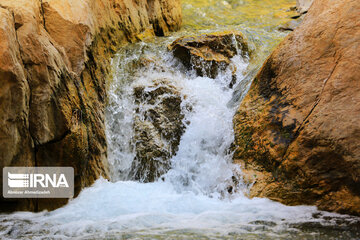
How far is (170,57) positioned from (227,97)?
65.3 inches

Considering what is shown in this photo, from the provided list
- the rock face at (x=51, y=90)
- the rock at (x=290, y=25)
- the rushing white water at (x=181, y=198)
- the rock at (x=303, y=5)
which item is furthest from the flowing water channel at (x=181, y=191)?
the rock at (x=303, y=5)

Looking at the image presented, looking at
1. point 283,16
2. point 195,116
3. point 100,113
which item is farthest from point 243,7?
point 100,113

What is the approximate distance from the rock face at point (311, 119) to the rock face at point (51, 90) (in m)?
2.40

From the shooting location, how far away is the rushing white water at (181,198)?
341cm

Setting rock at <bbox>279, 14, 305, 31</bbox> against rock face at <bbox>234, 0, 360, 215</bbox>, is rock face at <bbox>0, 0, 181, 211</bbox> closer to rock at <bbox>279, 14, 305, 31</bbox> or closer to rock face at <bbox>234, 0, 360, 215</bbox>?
rock face at <bbox>234, 0, 360, 215</bbox>

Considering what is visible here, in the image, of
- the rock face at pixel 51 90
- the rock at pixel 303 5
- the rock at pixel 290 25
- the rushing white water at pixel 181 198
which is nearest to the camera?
the rushing white water at pixel 181 198

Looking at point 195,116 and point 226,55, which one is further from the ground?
point 226,55

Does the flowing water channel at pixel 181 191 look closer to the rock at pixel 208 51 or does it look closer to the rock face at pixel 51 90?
the rock at pixel 208 51

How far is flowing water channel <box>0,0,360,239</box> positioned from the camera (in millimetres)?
3424

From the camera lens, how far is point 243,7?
12.6 meters

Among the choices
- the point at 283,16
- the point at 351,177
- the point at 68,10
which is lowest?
the point at 351,177

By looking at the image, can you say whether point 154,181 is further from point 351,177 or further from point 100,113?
point 351,177

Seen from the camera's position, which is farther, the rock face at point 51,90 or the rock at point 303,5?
the rock at point 303,5

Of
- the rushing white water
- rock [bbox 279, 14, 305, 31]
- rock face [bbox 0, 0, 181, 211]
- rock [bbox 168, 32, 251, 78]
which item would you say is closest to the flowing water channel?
the rushing white water
